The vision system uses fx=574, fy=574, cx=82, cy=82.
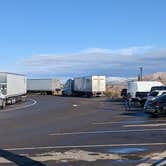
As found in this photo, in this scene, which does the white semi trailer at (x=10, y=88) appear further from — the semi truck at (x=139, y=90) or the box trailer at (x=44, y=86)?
the box trailer at (x=44, y=86)

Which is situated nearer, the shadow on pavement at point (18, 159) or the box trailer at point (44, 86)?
the shadow on pavement at point (18, 159)

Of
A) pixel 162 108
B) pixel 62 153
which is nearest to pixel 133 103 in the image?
pixel 162 108

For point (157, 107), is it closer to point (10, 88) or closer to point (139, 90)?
point (139, 90)

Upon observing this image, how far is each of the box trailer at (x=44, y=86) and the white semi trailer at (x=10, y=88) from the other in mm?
45020

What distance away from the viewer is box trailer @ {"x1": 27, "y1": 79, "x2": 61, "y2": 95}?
114194mm

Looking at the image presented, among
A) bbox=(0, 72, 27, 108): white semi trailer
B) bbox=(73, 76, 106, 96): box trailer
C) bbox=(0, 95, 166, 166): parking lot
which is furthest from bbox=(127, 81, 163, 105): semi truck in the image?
bbox=(73, 76, 106, 96): box trailer

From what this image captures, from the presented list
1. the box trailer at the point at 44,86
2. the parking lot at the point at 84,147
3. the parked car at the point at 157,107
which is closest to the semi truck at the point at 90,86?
the box trailer at the point at 44,86

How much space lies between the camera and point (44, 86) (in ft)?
380

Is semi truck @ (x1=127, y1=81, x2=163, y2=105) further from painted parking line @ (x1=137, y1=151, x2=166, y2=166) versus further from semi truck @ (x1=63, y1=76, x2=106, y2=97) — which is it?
painted parking line @ (x1=137, y1=151, x2=166, y2=166)

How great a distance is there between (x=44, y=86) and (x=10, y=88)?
5631 centimetres

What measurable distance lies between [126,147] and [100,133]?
18.0ft

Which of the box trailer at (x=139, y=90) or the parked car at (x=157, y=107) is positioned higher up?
the box trailer at (x=139, y=90)

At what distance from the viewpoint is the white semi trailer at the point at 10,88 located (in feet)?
184

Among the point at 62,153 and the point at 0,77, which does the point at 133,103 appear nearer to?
the point at 0,77
